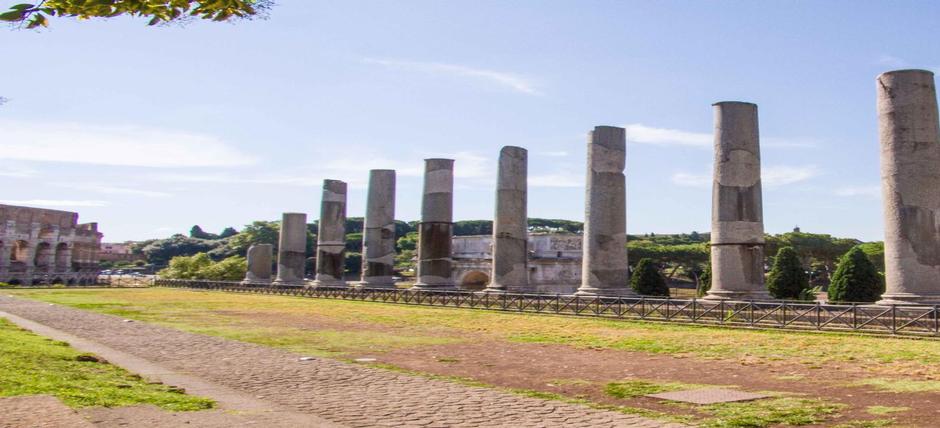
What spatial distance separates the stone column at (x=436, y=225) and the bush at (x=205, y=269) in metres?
28.5

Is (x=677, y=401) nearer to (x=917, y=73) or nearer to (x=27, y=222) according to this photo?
(x=917, y=73)

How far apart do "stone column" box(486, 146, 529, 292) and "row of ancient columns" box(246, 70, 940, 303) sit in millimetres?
43

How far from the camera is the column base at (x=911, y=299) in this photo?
20500 mm

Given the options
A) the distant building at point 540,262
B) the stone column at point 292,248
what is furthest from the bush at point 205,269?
the distant building at point 540,262

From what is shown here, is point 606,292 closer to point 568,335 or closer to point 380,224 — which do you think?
point 568,335

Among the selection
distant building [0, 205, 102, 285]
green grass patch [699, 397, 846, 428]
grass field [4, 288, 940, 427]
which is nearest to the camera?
green grass patch [699, 397, 846, 428]

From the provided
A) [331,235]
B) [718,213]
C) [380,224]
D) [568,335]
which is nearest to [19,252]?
[331,235]

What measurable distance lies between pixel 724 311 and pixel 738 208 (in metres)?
3.46

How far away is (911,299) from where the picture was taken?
20.8 meters

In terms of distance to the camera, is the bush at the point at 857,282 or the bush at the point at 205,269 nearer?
the bush at the point at 857,282

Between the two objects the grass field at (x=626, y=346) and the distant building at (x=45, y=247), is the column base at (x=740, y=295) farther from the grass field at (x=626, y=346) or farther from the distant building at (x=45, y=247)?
the distant building at (x=45, y=247)

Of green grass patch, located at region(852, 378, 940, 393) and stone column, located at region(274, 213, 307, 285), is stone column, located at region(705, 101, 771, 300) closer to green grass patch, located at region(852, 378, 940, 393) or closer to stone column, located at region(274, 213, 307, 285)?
green grass patch, located at region(852, 378, 940, 393)

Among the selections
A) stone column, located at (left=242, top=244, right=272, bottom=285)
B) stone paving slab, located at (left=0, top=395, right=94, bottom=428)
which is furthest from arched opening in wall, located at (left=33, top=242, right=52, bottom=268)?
stone paving slab, located at (left=0, top=395, right=94, bottom=428)

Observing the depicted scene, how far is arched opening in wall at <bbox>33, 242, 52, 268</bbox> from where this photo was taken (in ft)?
269
